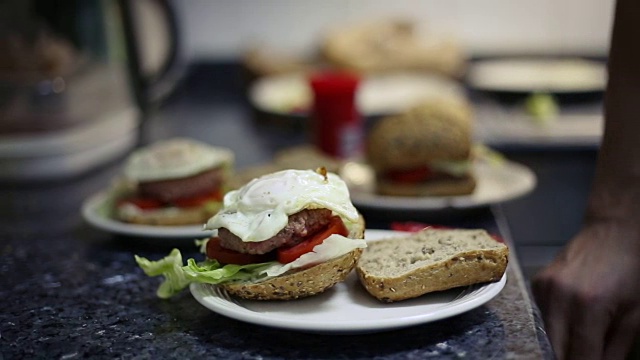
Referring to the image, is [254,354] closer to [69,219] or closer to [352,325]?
[352,325]

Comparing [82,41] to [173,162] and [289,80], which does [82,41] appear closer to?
[173,162]

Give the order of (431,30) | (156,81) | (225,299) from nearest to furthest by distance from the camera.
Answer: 1. (225,299)
2. (156,81)
3. (431,30)

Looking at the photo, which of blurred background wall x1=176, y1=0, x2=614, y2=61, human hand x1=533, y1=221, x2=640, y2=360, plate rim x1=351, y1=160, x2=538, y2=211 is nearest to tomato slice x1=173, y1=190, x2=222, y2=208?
plate rim x1=351, y1=160, x2=538, y2=211

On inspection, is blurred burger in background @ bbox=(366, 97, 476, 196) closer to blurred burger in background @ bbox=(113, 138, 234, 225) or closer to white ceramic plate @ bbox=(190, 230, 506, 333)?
blurred burger in background @ bbox=(113, 138, 234, 225)

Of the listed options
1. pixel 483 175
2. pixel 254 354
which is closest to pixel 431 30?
pixel 483 175

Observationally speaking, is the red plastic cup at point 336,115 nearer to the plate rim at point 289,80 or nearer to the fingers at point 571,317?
the plate rim at point 289,80

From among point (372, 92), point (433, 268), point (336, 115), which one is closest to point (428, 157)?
point (336, 115)
